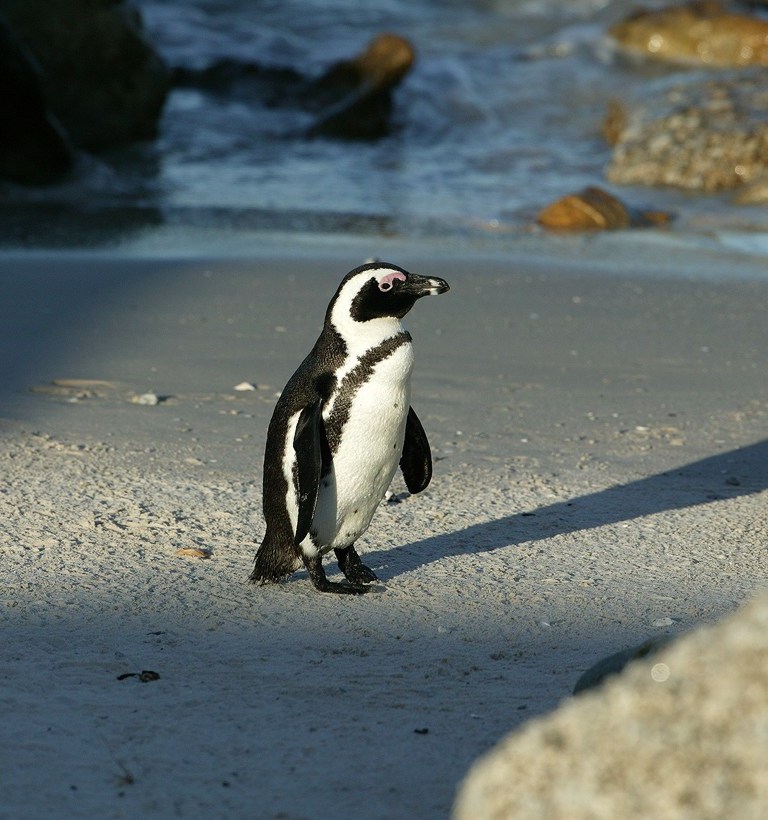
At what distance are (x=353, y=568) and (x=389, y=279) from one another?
73cm

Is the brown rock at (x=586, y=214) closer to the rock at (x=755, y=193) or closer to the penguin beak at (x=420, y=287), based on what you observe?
the rock at (x=755, y=193)

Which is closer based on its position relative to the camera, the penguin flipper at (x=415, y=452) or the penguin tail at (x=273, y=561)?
the penguin tail at (x=273, y=561)

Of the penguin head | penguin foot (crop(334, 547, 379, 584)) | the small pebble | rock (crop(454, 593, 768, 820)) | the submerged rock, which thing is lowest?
the submerged rock

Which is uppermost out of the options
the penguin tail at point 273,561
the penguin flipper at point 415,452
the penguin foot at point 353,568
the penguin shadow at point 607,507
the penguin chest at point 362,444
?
the penguin chest at point 362,444

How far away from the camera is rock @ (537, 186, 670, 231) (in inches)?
366

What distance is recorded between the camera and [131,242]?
8242 millimetres

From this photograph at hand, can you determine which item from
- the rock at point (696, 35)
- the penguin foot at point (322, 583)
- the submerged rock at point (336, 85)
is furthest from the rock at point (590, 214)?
the rock at point (696, 35)

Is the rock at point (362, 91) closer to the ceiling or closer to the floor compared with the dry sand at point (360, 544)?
closer to the floor

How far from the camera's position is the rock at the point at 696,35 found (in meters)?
18.1

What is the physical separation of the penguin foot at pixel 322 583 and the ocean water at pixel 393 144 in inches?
213

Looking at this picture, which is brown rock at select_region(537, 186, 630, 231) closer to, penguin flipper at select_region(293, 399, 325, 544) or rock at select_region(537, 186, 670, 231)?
rock at select_region(537, 186, 670, 231)

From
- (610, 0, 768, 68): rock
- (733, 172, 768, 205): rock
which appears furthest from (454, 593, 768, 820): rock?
(610, 0, 768, 68): rock

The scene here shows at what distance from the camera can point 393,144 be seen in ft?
47.6

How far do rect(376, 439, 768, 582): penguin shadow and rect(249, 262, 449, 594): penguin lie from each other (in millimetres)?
218
